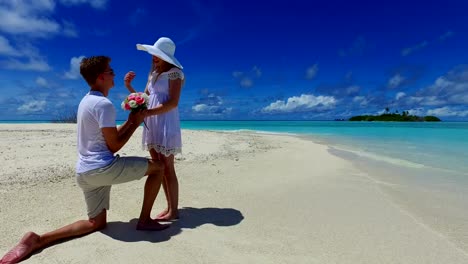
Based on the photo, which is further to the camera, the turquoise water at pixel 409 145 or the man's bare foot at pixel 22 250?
the turquoise water at pixel 409 145

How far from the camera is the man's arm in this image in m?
2.95

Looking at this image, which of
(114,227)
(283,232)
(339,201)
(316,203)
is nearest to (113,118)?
(114,227)

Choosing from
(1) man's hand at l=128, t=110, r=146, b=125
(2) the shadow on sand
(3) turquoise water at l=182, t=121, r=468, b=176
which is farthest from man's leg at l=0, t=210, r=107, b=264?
(3) turquoise water at l=182, t=121, r=468, b=176

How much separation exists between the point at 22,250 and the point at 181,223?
155 cm

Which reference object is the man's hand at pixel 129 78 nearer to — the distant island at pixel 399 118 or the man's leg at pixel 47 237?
the man's leg at pixel 47 237

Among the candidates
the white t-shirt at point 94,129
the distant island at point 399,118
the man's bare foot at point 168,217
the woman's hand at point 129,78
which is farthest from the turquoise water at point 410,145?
the distant island at point 399,118

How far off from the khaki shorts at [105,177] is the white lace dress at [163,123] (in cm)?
38

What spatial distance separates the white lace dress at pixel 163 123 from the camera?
3.58m

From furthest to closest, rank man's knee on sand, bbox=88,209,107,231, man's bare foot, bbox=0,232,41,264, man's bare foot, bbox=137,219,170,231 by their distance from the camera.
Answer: man's bare foot, bbox=137,219,170,231 → man's knee on sand, bbox=88,209,107,231 → man's bare foot, bbox=0,232,41,264

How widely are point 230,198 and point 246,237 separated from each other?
1.59 meters

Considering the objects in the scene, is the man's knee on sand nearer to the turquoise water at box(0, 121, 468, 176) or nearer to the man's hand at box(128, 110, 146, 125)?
the man's hand at box(128, 110, 146, 125)

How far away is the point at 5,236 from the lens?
3.26 metres

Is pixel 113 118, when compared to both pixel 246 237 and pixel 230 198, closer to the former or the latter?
pixel 246 237

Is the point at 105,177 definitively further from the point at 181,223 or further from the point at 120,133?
the point at 181,223
